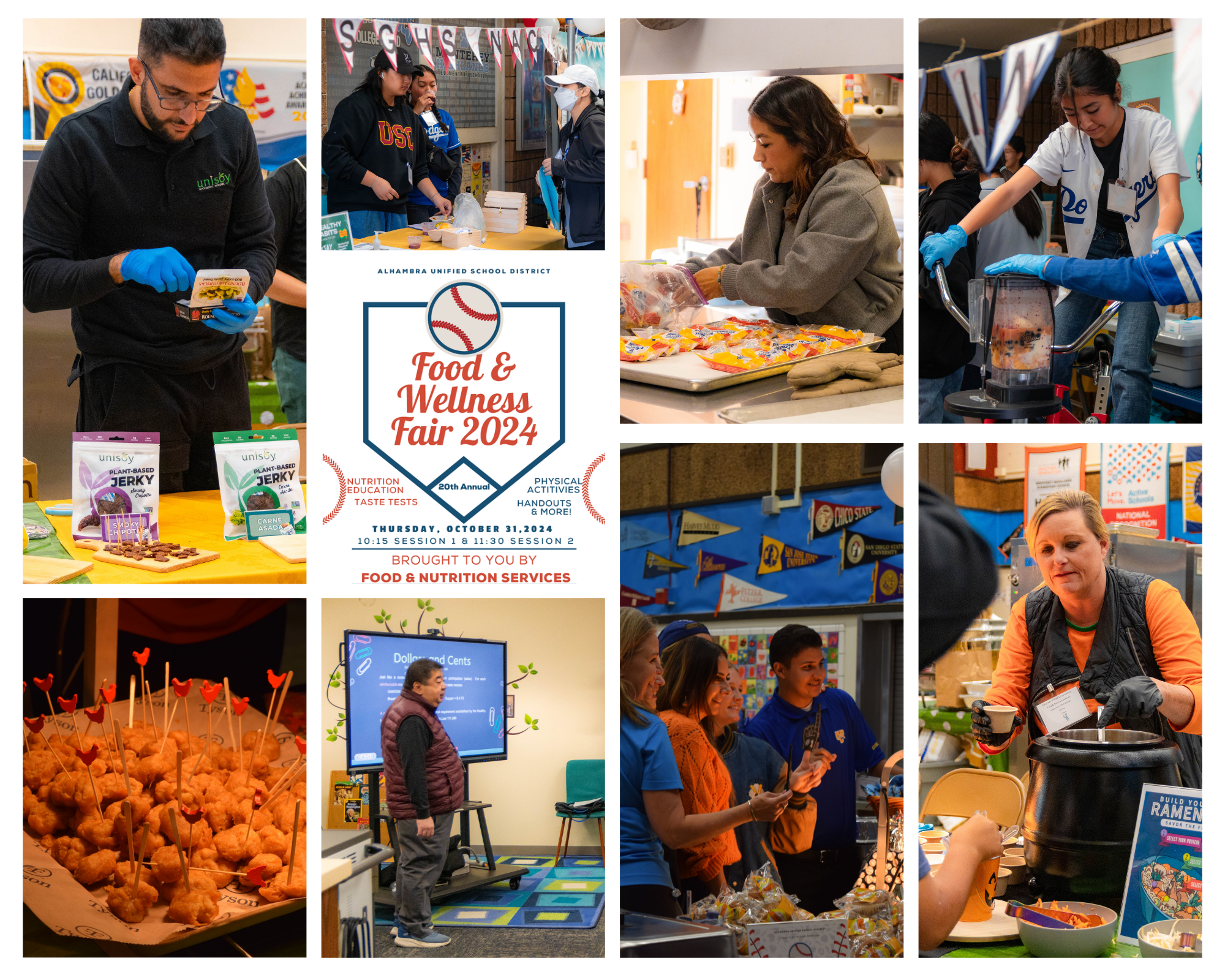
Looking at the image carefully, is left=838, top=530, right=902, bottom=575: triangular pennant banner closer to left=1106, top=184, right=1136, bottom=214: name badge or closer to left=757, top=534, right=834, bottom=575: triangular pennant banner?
left=757, top=534, right=834, bottom=575: triangular pennant banner

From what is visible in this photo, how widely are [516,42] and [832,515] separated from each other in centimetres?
128

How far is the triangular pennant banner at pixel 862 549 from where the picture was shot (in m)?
2.54

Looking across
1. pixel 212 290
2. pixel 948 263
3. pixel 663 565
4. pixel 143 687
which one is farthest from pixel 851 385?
pixel 143 687

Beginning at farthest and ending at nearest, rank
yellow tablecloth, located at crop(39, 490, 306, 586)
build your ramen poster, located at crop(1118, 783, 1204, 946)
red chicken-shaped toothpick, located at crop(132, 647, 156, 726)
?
red chicken-shaped toothpick, located at crop(132, 647, 156, 726) < build your ramen poster, located at crop(1118, 783, 1204, 946) < yellow tablecloth, located at crop(39, 490, 306, 586)

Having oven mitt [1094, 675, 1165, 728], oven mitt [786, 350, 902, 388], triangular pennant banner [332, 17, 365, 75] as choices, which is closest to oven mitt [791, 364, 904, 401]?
oven mitt [786, 350, 902, 388]

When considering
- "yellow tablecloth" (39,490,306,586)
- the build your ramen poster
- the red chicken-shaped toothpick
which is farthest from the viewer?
the red chicken-shaped toothpick

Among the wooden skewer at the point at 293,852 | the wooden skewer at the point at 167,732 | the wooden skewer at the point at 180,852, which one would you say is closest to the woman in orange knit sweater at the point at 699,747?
the wooden skewer at the point at 293,852

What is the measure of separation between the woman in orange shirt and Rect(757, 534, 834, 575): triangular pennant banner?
0.48 meters

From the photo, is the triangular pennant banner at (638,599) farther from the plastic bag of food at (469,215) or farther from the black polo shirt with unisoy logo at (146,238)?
the black polo shirt with unisoy logo at (146,238)

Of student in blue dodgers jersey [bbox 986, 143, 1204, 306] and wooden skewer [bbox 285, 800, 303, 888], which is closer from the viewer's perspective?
student in blue dodgers jersey [bbox 986, 143, 1204, 306]

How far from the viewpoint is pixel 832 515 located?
2.53m

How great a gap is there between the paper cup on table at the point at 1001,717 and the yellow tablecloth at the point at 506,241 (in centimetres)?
144

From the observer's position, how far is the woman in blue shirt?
2516 millimetres

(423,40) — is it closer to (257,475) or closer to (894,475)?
(257,475)
